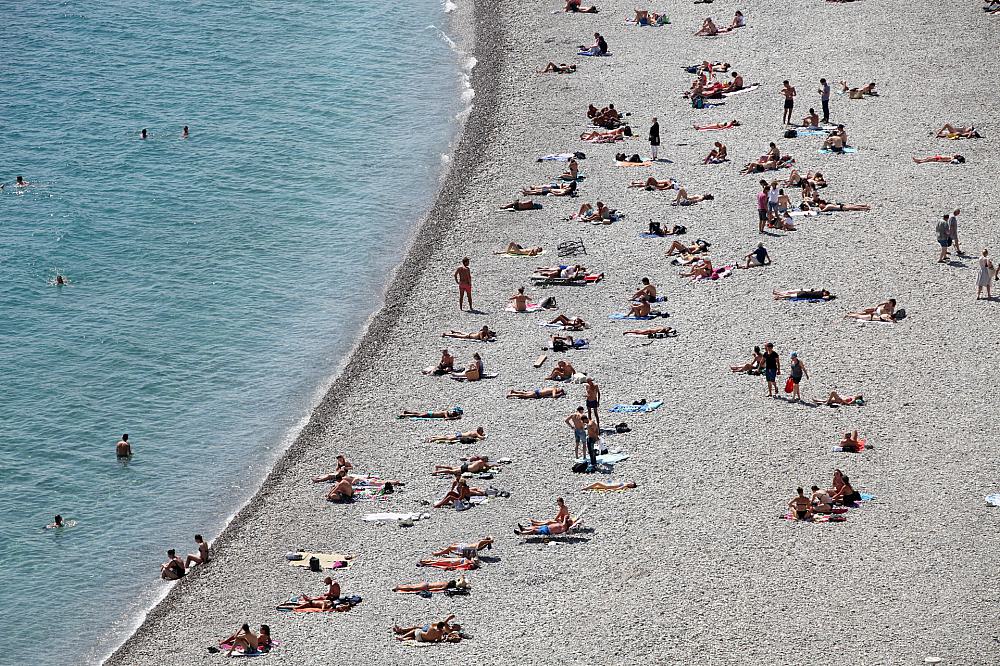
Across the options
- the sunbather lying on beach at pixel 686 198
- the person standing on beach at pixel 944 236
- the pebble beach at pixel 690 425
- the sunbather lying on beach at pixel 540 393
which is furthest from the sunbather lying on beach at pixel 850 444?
the sunbather lying on beach at pixel 686 198

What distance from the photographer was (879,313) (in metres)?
37.0

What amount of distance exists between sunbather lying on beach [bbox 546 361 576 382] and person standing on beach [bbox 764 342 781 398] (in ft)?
16.4

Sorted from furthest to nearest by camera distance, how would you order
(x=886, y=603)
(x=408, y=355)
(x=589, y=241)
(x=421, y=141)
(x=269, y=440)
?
1. (x=421, y=141)
2. (x=589, y=241)
3. (x=408, y=355)
4. (x=269, y=440)
5. (x=886, y=603)

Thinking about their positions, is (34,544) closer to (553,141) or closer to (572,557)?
(572,557)

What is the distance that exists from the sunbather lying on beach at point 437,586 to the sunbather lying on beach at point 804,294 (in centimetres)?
1441

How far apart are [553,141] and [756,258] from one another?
13.0m

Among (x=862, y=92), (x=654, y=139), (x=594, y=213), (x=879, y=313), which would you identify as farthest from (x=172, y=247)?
(x=862, y=92)

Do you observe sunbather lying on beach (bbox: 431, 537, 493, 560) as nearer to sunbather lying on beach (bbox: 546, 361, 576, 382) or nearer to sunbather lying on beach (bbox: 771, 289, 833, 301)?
sunbather lying on beach (bbox: 546, 361, 576, 382)

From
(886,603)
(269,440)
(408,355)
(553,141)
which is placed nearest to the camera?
(886,603)

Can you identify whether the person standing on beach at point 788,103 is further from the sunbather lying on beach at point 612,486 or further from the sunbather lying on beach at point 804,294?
the sunbather lying on beach at point 612,486

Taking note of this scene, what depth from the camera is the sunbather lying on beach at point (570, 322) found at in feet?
126

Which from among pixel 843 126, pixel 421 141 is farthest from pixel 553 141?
pixel 843 126

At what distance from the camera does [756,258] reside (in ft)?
133

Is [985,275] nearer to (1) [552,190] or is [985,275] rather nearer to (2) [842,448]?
(2) [842,448]
